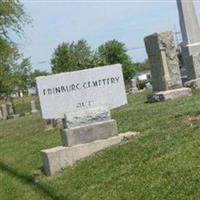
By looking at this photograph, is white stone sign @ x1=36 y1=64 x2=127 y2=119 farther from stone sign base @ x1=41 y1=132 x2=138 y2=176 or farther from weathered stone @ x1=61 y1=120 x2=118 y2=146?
stone sign base @ x1=41 y1=132 x2=138 y2=176

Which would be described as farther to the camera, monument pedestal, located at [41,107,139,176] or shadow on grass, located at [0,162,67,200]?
monument pedestal, located at [41,107,139,176]

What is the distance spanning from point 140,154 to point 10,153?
299 inches

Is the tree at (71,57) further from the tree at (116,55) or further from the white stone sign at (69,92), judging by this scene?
the white stone sign at (69,92)

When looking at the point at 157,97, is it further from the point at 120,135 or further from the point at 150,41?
the point at 120,135

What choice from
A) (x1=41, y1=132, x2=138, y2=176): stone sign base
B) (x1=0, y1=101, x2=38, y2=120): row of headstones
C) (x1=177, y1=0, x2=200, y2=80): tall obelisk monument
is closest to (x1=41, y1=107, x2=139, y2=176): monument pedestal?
(x1=41, y1=132, x2=138, y2=176): stone sign base

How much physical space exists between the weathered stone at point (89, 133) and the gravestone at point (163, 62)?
8602 millimetres

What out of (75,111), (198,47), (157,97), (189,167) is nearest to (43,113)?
(75,111)

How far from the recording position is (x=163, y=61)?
2112cm

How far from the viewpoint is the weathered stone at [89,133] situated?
11.7m

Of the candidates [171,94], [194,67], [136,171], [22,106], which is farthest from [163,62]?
[22,106]

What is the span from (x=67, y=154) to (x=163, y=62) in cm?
1016

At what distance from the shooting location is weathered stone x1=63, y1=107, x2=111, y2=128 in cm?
1183

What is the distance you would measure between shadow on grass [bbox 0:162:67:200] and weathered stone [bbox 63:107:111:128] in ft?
3.99

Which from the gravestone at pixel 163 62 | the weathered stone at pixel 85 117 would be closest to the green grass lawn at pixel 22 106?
the gravestone at pixel 163 62
